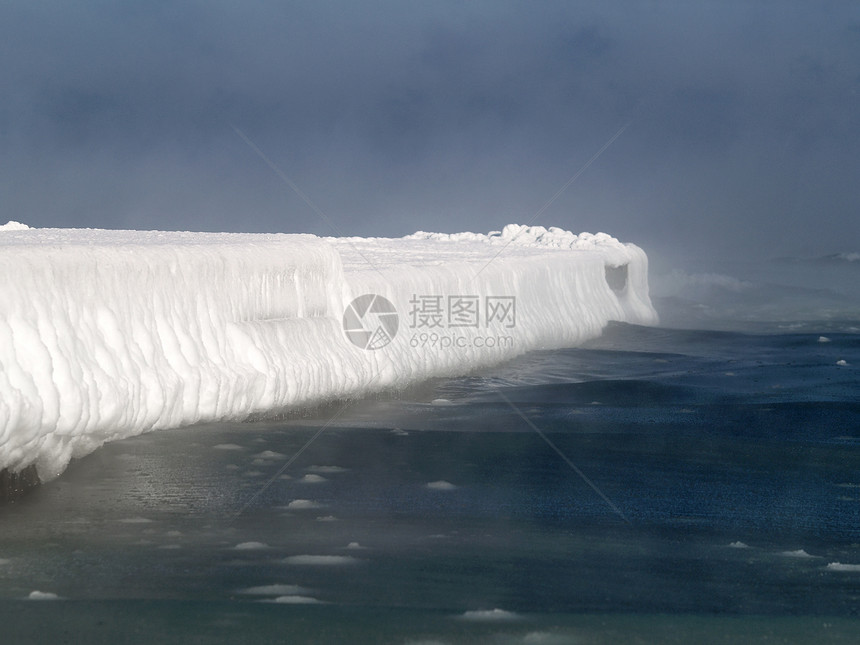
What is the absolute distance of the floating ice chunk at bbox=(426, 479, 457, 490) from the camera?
18.0 feet

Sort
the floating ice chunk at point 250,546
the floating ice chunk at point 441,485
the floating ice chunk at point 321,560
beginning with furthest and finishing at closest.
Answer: the floating ice chunk at point 441,485, the floating ice chunk at point 250,546, the floating ice chunk at point 321,560

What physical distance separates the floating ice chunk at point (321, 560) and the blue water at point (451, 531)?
1 cm

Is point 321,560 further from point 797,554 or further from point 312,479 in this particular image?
point 797,554

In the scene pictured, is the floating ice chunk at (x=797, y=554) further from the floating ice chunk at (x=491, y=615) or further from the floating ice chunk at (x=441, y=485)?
the floating ice chunk at (x=441, y=485)

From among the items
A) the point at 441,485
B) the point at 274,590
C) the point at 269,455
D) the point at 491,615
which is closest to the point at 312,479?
the point at 269,455

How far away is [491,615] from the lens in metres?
3.70

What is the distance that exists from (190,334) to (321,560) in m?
2.64

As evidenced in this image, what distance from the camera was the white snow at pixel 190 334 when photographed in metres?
5.19

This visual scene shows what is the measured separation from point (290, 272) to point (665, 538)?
3772mm

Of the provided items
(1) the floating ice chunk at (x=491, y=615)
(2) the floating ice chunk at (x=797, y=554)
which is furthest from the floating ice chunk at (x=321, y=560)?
(2) the floating ice chunk at (x=797, y=554)

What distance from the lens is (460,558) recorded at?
4.32 m

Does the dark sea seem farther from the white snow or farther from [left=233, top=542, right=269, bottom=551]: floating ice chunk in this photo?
the white snow

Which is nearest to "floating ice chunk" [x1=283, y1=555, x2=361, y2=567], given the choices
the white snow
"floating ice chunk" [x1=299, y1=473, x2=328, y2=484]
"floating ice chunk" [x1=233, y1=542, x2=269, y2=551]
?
"floating ice chunk" [x1=233, y1=542, x2=269, y2=551]

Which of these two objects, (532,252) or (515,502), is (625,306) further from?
(515,502)
